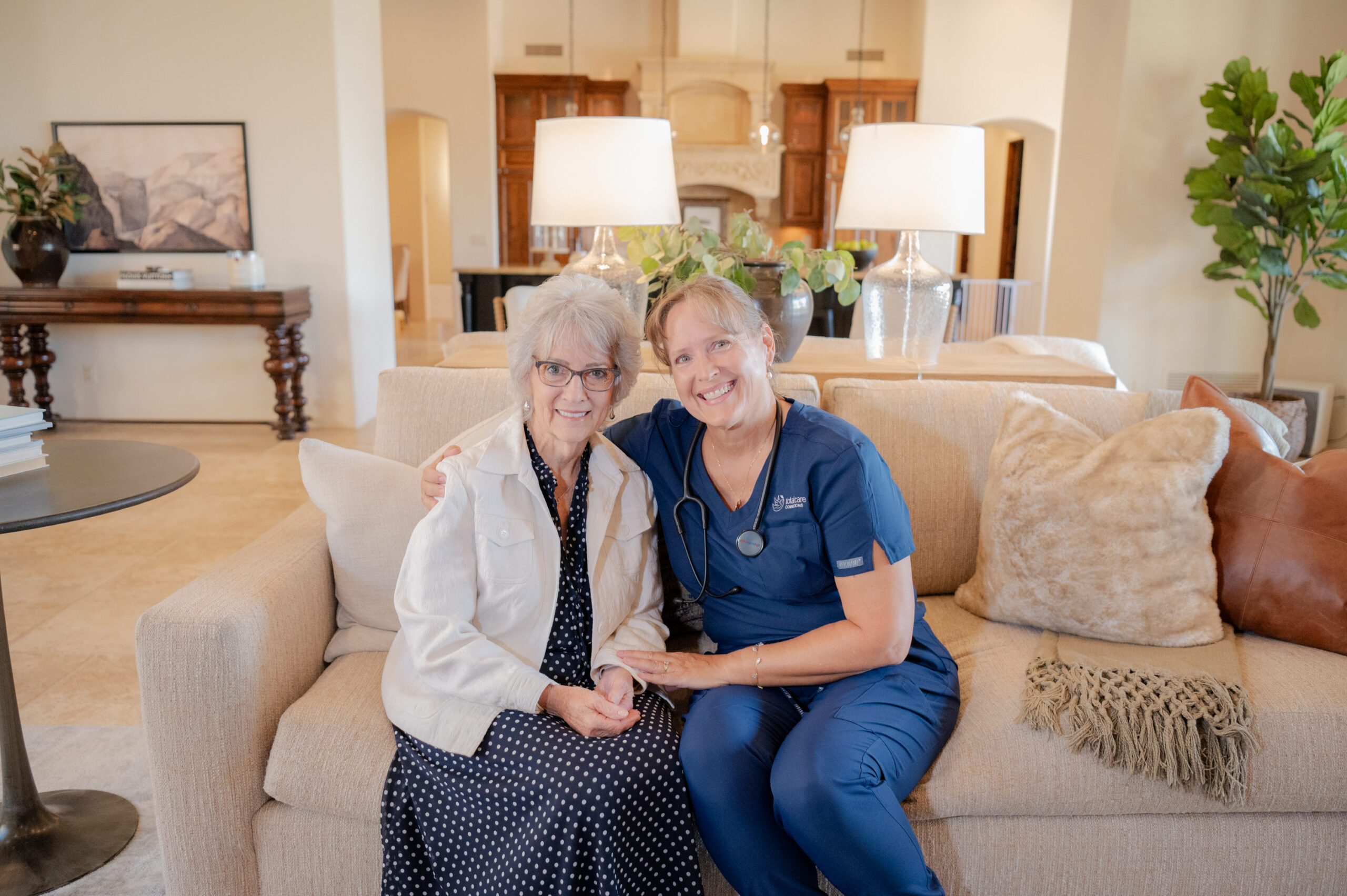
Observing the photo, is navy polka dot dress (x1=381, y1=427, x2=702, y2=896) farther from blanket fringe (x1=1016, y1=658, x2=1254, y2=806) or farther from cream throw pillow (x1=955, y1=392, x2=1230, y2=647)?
cream throw pillow (x1=955, y1=392, x2=1230, y2=647)

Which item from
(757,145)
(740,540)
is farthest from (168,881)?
(757,145)

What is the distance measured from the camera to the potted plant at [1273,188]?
4.24 meters

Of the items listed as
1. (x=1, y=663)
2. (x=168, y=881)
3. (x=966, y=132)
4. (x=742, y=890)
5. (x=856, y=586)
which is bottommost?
(x=168, y=881)

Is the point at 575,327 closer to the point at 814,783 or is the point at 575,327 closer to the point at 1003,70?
the point at 814,783

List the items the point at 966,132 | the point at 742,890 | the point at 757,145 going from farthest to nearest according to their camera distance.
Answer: the point at 757,145
the point at 966,132
the point at 742,890

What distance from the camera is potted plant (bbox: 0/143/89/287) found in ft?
17.2

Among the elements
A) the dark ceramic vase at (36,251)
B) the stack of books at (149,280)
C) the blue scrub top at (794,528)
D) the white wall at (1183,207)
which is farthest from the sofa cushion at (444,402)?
the dark ceramic vase at (36,251)

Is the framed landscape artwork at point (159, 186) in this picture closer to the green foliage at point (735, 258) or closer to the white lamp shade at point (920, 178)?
the green foliage at point (735, 258)

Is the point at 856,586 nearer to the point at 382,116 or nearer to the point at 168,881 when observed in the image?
the point at 168,881


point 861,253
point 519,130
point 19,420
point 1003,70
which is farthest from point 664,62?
point 19,420

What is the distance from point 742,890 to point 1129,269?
487 centimetres

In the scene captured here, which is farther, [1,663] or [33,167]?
[33,167]

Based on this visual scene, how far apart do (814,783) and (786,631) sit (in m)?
0.31

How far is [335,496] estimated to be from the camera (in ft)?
5.83
